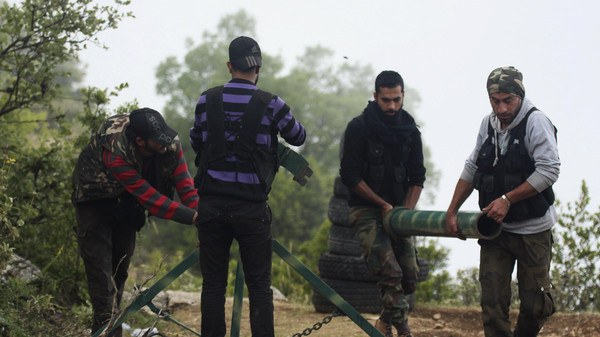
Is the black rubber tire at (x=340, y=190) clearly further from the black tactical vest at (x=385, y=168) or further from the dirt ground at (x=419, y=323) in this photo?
the black tactical vest at (x=385, y=168)

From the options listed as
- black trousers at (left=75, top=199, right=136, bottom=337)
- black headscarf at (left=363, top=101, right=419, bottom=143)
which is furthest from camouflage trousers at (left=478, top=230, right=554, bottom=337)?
black trousers at (left=75, top=199, right=136, bottom=337)

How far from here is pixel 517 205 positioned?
4.95m

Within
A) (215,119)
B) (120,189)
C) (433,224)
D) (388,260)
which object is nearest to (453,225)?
(433,224)

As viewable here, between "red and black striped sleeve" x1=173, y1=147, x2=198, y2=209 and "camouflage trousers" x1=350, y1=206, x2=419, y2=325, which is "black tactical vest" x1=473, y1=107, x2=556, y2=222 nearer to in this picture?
"camouflage trousers" x1=350, y1=206, x2=419, y2=325

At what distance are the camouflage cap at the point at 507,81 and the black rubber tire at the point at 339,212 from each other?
4022 mm

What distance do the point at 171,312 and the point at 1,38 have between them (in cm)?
392

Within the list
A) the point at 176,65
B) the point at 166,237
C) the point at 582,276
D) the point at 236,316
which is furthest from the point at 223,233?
the point at 176,65

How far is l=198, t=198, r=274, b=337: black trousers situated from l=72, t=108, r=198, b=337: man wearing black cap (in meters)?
0.58

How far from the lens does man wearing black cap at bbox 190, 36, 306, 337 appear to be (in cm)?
465

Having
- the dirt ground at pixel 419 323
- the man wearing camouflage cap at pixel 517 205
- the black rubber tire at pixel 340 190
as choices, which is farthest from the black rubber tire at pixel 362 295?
the man wearing camouflage cap at pixel 517 205

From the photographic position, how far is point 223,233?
480cm

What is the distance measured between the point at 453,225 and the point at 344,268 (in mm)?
→ 3618

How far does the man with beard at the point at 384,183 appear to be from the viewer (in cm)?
567

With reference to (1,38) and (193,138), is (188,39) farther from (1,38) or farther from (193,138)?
(193,138)
